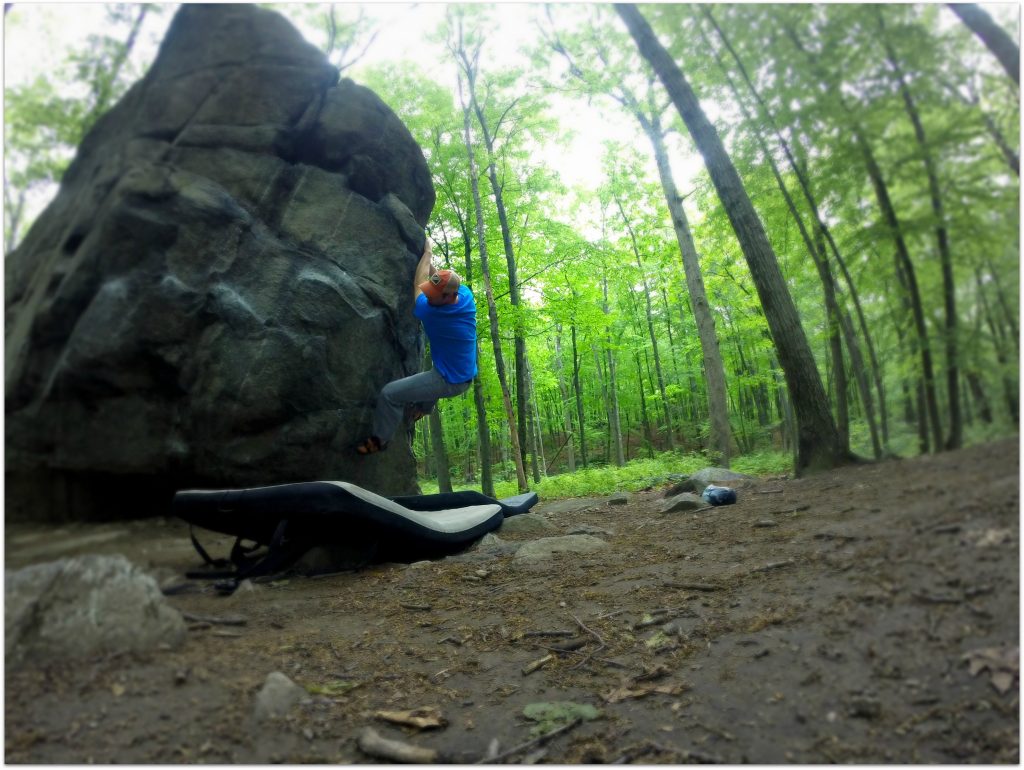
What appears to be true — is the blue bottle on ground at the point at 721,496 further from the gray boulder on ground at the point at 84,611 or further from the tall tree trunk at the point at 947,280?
the gray boulder on ground at the point at 84,611

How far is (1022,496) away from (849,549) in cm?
45

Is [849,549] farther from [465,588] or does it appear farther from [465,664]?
[465,588]

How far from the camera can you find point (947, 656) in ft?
4.45

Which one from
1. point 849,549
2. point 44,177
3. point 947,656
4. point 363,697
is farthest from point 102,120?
point 947,656

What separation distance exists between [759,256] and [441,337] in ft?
5.44

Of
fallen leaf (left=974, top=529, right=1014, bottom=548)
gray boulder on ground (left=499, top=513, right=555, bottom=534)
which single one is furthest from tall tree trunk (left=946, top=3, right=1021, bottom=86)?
gray boulder on ground (left=499, top=513, right=555, bottom=534)

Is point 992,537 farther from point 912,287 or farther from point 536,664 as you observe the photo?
point 536,664

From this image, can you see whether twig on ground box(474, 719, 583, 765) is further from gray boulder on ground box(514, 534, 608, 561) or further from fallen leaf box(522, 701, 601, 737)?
gray boulder on ground box(514, 534, 608, 561)

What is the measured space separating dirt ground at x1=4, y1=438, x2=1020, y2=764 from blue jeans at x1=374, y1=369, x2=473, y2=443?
0.73m

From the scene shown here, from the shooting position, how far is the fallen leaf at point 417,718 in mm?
1803

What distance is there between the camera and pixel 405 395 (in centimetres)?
277

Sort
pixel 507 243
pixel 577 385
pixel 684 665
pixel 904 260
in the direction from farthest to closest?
pixel 577 385 → pixel 507 243 → pixel 684 665 → pixel 904 260

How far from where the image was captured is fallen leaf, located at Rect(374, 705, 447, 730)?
1.80 metres

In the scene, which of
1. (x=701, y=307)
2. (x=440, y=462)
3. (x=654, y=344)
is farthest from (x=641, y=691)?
(x=654, y=344)
